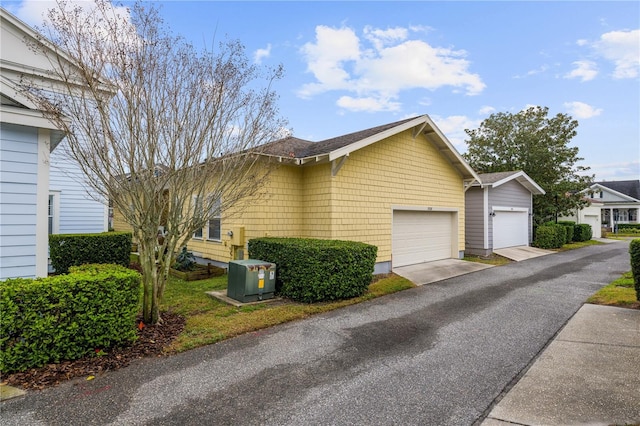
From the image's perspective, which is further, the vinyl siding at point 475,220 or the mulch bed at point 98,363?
the vinyl siding at point 475,220

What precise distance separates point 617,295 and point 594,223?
27243 mm

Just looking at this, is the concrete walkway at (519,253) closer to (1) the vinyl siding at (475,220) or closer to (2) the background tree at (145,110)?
(1) the vinyl siding at (475,220)

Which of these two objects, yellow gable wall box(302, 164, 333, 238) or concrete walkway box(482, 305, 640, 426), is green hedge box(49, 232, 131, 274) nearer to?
yellow gable wall box(302, 164, 333, 238)

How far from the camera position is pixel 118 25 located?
524cm

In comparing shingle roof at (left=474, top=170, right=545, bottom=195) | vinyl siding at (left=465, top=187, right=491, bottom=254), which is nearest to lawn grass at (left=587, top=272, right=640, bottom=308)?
vinyl siding at (left=465, top=187, right=491, bottom=254)

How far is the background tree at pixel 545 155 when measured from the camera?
21484 mm

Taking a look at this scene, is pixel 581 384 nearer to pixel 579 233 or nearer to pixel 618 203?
pixel 579 233

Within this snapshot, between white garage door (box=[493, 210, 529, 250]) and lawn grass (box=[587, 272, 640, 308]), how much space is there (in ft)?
23.6

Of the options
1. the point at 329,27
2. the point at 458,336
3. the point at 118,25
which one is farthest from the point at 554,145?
the point at 118,25

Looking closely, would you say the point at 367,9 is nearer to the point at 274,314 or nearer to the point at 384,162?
the point at 384,162

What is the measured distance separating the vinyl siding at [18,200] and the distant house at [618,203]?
47143 mm

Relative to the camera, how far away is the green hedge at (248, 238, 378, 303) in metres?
7.14

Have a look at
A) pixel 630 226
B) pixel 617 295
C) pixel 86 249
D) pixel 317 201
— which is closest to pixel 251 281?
pixel 317 201

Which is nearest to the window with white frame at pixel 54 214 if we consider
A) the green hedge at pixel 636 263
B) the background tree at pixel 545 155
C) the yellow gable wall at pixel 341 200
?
the yellow gable wall at pixel 341 200
